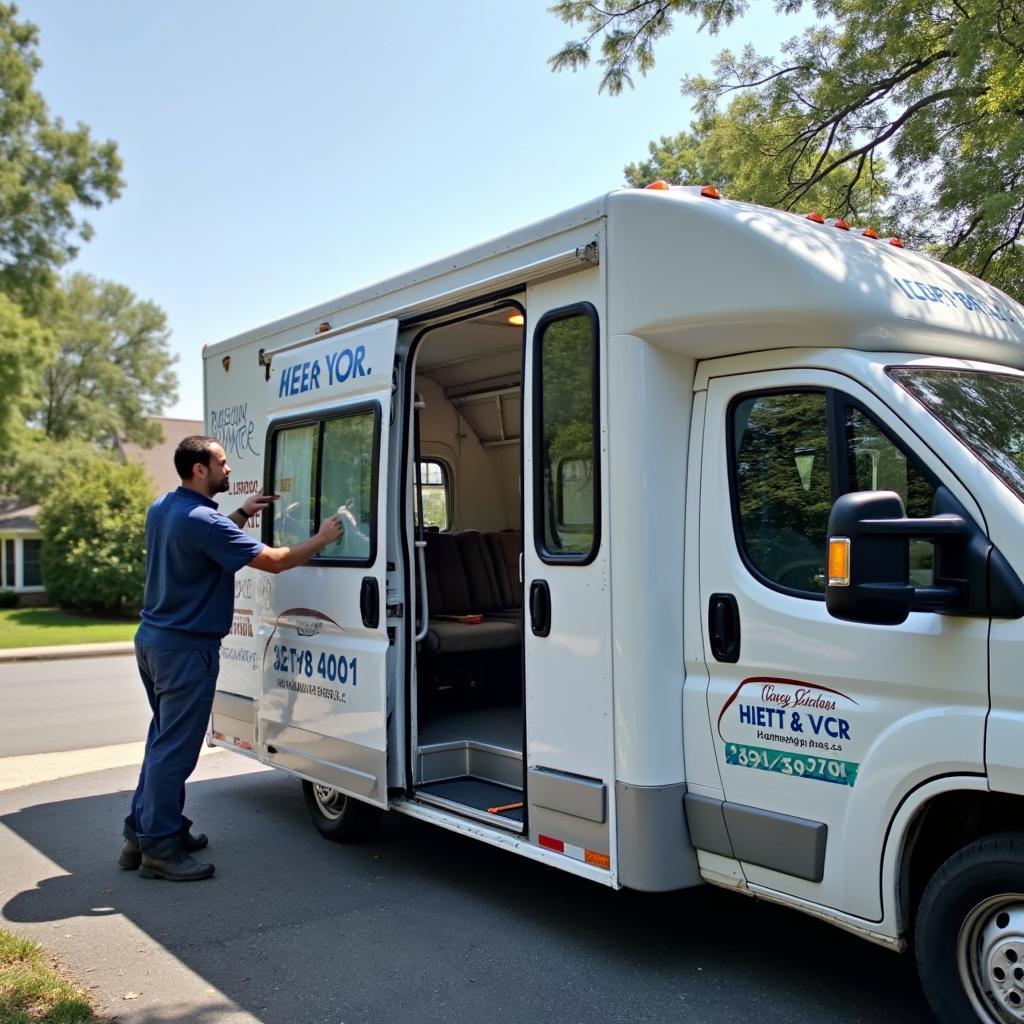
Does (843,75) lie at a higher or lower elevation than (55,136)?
lower

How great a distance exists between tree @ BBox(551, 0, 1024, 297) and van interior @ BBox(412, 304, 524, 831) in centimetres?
338

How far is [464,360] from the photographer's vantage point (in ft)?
24.2

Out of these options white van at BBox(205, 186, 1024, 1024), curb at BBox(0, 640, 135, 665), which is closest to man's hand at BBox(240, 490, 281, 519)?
white van at BBox(205, 186, 1024, 1024)

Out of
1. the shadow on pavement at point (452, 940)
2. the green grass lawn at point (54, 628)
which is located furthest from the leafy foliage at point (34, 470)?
the shadow on pavement at point (452, 940)

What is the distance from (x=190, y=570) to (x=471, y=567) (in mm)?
2324

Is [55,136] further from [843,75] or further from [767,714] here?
[767,714]

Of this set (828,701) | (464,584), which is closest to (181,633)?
(464,584)

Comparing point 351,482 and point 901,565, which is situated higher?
point 351,482

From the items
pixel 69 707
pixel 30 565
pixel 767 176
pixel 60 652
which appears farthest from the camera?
pixel 30 565

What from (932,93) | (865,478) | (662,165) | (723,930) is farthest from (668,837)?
(662,165)

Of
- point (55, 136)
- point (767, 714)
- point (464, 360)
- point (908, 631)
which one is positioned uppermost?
point (55, 136)

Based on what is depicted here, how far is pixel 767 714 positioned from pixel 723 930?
1.37 meters

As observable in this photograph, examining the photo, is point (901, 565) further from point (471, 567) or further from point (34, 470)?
point (34, 470)

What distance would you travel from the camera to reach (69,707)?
1132 centimetres
